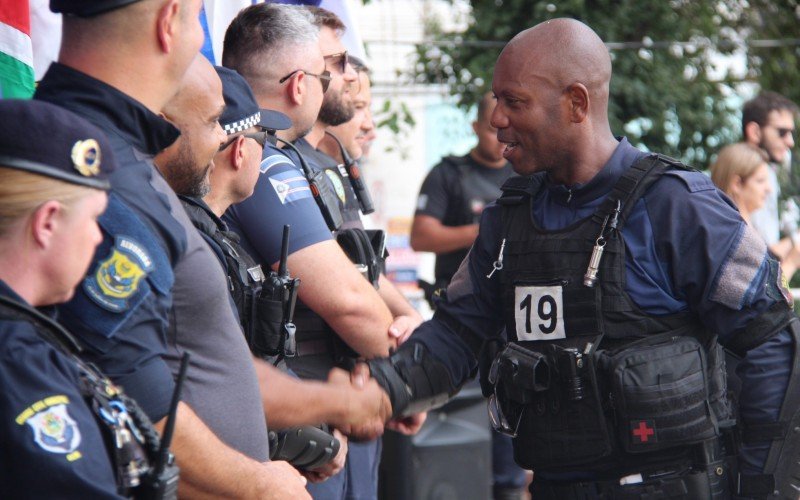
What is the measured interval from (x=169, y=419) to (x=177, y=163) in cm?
96

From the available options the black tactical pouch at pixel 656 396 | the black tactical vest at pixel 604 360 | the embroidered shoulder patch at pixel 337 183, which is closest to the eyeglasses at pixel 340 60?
the embroidered shoulder patch at pixel 337 183

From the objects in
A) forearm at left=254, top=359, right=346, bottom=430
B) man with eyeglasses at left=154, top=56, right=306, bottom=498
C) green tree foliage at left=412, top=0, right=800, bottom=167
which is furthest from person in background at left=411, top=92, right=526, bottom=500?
man with eyeglasses at left=154, top=56, right=306, bottom=498

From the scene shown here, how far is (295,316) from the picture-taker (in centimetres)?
414

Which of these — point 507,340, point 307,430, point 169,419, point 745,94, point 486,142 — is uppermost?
point 169,419

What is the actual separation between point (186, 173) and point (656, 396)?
143 cm

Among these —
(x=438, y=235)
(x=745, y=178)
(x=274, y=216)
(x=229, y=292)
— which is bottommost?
(x=438, y=235)

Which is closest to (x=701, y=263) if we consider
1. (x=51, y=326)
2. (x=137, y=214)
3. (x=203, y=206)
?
(x=203, y=206)

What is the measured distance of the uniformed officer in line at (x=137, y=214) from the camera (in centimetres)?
220

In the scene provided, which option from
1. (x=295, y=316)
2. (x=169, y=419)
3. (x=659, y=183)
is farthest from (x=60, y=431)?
(x=295, y=316)

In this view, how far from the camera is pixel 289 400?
3037 millimetres

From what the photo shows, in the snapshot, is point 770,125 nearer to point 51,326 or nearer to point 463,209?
point 463,209

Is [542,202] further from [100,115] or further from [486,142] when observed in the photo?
[486,142]

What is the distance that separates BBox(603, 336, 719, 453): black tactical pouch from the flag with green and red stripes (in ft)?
6.34

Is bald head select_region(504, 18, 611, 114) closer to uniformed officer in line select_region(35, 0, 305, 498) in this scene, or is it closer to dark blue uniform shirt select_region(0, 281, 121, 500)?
uniformed officer in line select_region(35, 0, 305, 498)
